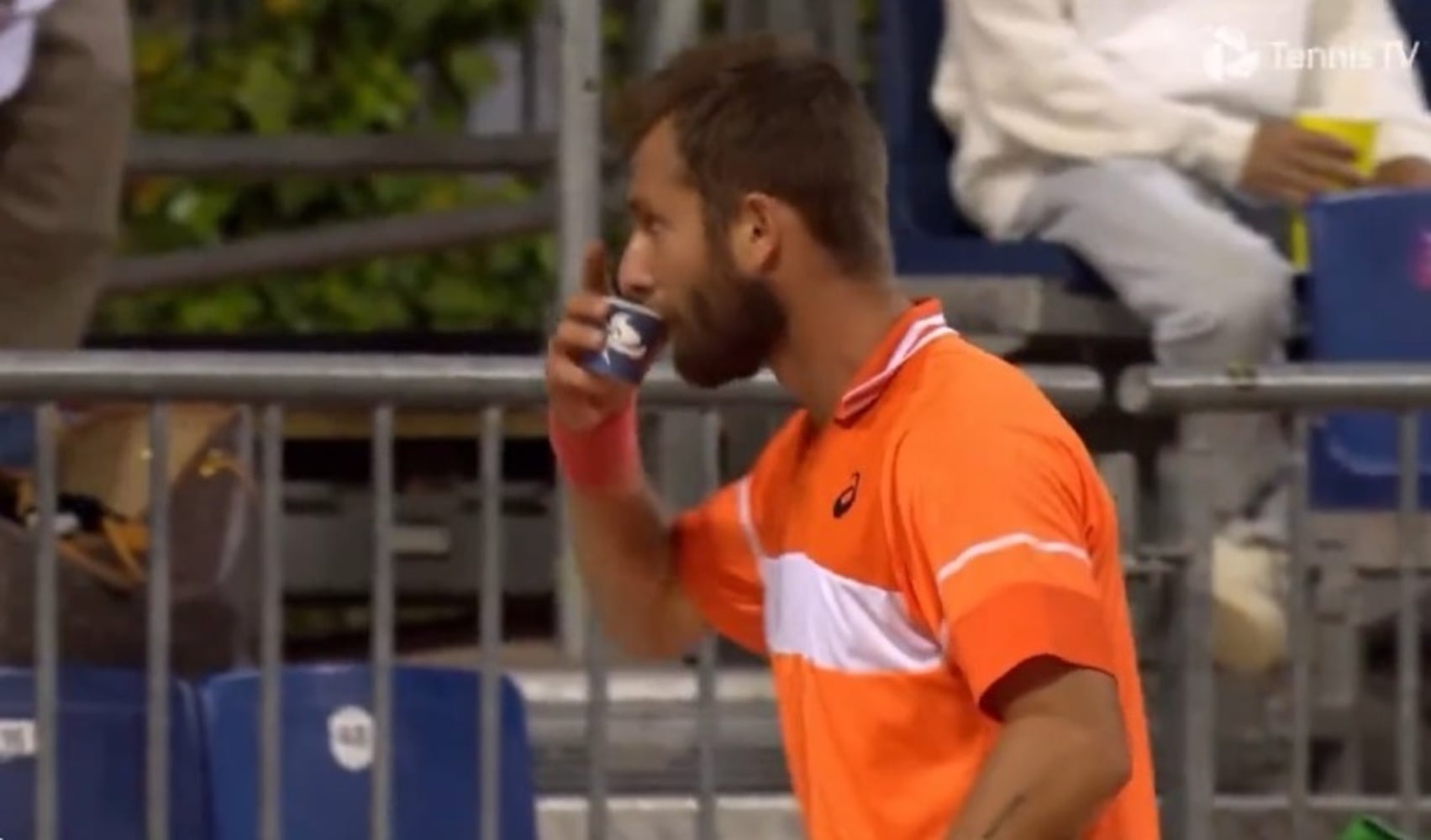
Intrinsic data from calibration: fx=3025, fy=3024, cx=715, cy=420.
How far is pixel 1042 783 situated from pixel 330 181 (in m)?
4.27

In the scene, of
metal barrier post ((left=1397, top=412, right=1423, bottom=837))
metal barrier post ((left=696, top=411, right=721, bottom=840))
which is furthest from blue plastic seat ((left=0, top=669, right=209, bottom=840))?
metal barrier post ((left=1397, top=412, right=1423, bottom=837))

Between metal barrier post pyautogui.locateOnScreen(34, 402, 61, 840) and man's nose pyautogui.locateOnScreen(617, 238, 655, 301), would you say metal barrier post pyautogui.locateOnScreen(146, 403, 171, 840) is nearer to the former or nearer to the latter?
metal barrier post pyautogui.locateOnScreen(34, 402, 61, 840)

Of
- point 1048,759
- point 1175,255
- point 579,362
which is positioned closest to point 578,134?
point 1175,255

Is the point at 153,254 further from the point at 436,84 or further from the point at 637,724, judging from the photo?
the point at 637,724

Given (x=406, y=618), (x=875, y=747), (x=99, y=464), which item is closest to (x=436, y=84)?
(x=406, y=618)

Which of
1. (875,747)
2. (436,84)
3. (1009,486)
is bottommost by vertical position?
(875,747)

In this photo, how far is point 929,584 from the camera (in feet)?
7.82

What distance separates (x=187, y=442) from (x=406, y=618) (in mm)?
1031

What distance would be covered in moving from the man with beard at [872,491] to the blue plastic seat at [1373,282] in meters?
1.22

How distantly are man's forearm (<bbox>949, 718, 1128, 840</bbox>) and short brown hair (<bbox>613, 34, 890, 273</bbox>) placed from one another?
0.49 m

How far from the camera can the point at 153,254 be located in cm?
602

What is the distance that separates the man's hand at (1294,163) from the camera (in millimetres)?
4199

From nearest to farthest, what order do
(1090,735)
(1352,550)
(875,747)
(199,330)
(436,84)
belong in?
(1090,735) → (875,747) → (1352,550) → (199,330) → (436,84)

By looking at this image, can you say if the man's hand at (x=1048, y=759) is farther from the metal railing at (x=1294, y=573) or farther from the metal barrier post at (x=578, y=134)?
the metal barrier post at (x=578, y=134)
